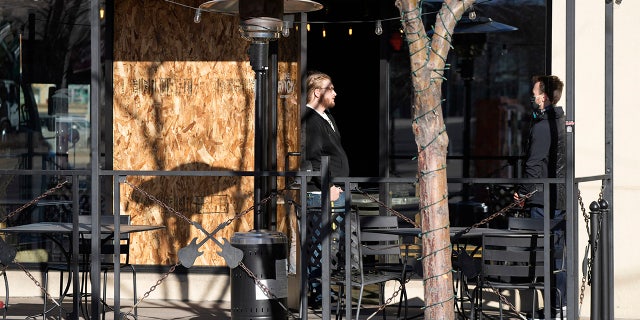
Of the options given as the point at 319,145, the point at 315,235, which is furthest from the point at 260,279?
the point at 319,145

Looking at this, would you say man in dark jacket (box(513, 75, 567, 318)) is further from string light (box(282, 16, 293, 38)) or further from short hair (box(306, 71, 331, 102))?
string light (box(282, 16, 293, 38))

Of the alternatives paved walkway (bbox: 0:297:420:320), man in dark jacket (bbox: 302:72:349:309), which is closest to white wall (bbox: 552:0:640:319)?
Result: paved walkway (bbox: 0:297:420:320)

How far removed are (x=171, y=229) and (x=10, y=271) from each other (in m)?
1.55

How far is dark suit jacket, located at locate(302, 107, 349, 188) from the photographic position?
9.33 m

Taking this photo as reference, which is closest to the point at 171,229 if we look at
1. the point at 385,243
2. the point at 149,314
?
the point at 149,314

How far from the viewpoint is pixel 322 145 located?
30.8 ft

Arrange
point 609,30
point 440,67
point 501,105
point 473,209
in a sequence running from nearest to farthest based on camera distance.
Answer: point 440,67, point 609,30, point 473,209, point 501,105

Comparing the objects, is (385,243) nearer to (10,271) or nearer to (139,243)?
(139,243)

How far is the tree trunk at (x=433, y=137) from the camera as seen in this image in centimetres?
631

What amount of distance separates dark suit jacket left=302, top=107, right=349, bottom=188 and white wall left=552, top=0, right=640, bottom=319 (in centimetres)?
203

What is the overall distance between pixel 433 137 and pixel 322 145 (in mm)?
3111

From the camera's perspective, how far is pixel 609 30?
8.63 meters

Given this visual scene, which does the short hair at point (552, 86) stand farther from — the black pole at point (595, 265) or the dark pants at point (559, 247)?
the black pole at point (595, 265)
